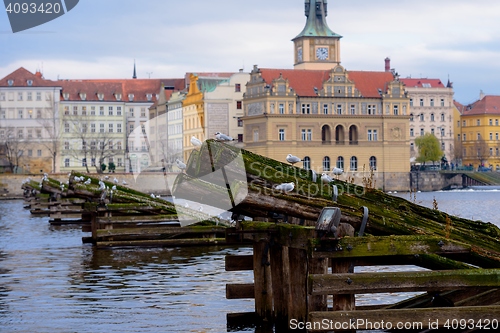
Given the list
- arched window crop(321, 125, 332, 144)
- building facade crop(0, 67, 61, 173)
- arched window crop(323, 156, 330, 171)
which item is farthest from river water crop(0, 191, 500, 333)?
building facade crop(0, 67, 61, 173)

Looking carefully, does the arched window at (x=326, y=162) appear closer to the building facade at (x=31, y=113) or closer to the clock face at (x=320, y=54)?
the clock face at (x=320, y=54)

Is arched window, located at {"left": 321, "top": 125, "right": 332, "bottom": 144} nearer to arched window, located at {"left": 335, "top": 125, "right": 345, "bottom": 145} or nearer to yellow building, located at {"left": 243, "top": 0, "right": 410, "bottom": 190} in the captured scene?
yellow building, located at {"left": 243, "top": 0, "right": 410, "bottom": 190}

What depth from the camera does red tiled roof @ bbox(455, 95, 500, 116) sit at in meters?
171

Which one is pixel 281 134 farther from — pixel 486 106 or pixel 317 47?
pixel 486 106

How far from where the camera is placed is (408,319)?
36.4 ft

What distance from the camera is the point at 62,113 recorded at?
149 m

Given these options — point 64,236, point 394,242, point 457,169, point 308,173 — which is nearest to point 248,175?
point 308,173

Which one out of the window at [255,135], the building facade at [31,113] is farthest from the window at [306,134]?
the building facade at [31,113]

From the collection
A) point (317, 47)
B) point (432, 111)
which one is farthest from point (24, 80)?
point (432, 111)

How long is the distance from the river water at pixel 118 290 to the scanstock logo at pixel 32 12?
5.03 m

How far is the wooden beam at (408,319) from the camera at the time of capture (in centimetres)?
1091

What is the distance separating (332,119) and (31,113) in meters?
43.1

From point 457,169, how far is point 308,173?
137m

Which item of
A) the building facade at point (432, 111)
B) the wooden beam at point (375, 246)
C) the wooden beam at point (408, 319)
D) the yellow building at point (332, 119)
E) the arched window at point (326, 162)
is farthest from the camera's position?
the building facade at point (432, 111)
